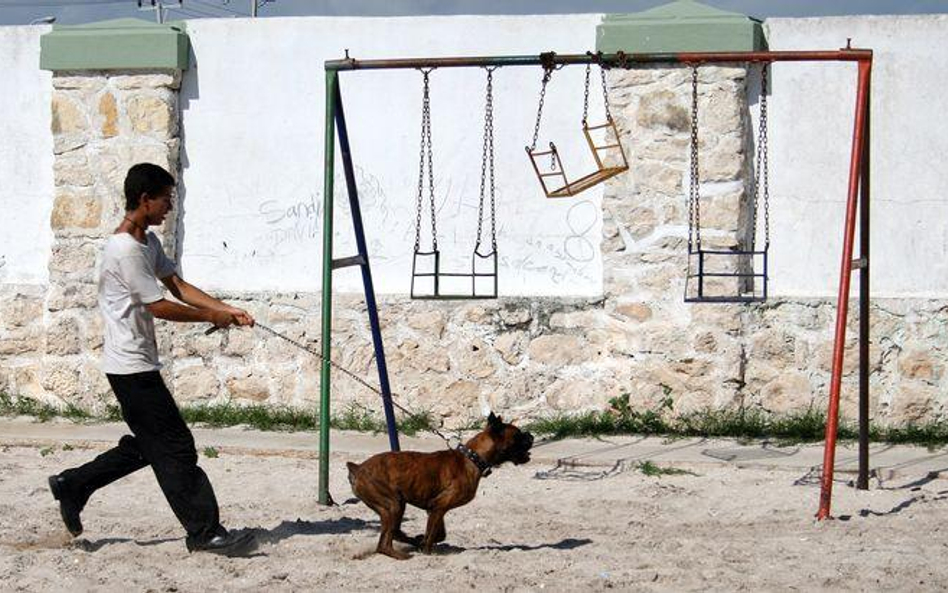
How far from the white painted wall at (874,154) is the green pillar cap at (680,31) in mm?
303

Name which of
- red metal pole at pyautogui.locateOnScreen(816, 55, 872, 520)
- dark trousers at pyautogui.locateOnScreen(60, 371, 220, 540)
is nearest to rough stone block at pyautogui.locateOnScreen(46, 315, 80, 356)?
dark trousers at pyautogui.locateOnScreen(60, 371, 220, 540)

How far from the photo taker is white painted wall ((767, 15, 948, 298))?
34.5 feet

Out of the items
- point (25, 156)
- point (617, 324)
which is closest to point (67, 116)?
point (25, 156)

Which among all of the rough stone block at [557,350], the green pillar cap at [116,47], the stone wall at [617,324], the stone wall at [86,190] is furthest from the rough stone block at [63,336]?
the rough stone block at [557,350]

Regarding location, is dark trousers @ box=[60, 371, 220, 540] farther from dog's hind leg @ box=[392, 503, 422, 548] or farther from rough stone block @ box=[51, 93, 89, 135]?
rough stone block @ box=[51, 93, 89, 135]

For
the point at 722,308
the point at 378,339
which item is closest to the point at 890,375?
the point at 722,308

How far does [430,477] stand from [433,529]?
270 millimetres

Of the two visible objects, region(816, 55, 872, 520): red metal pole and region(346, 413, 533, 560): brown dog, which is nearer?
region(346, 413, 533, 560): brown dog

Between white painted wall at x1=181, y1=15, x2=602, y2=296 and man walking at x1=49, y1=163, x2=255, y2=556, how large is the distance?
431 cm

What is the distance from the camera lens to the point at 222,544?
22.7 feet

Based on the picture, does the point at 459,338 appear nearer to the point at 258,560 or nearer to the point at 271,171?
the point at 271,171

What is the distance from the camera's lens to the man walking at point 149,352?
6777 mm

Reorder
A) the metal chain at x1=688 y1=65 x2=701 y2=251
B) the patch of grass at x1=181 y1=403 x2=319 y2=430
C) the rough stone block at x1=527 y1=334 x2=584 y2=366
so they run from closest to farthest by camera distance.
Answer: the metal chain at x1=688 y1=65 x2=701 y2=251 < the rough stone block at x1=527 y1=334 x2=584 y2=366 < the patch of grass at x1=181 y1=403 x2=319 y2=430

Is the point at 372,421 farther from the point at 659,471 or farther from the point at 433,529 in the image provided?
the point at 433,529
